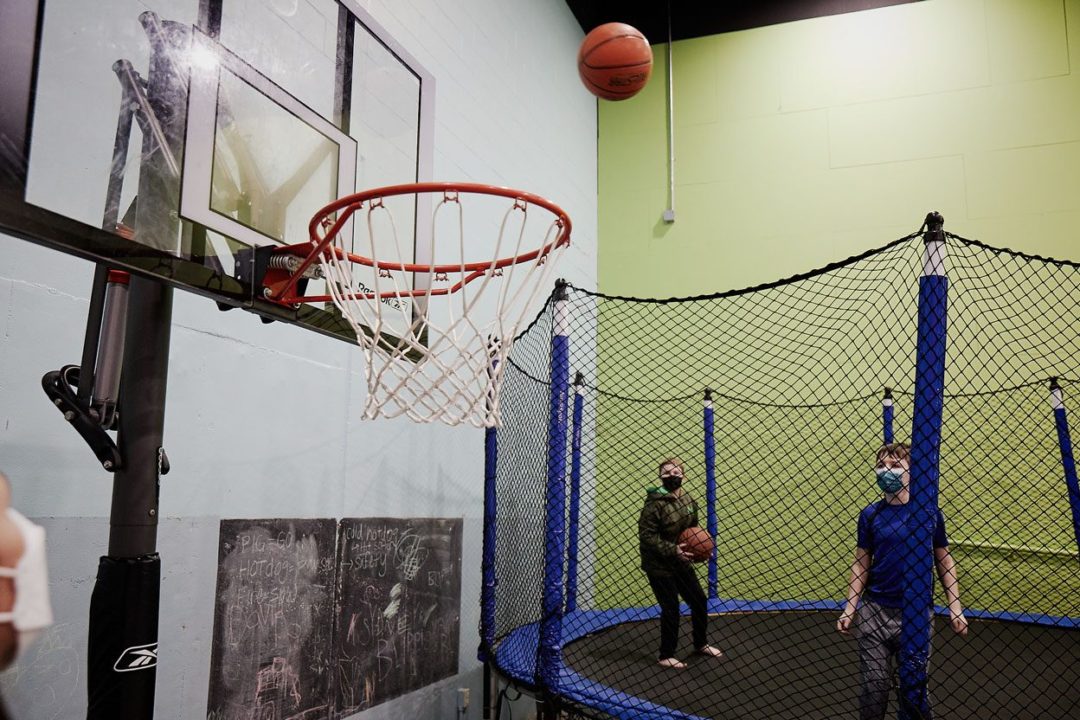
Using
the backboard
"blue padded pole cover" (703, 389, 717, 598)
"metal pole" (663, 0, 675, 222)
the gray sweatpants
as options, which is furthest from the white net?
"metal pole" (663, 0, 675, 222)

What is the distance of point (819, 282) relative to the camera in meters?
5.92

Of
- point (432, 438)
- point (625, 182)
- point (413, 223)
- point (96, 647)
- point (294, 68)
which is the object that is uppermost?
point (625, 182)

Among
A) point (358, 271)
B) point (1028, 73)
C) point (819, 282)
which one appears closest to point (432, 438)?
point (358, 271)

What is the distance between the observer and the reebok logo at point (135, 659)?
1694mm

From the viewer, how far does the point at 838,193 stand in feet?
20.8

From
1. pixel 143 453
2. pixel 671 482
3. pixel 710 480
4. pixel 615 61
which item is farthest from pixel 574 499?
pixel 143 453

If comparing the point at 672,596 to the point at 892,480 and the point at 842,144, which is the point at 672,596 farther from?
the point at 842,144

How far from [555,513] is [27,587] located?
2.91m

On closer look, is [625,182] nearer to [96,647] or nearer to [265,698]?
[265,698]

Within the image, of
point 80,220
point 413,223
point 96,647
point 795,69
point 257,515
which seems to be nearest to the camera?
point 80,220

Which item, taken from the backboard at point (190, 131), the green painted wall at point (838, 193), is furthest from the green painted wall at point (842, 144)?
the backboard at point (190, 131)

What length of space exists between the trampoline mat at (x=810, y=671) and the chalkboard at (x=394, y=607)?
2.43 feet

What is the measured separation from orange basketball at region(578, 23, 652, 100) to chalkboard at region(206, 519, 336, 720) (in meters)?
2.66

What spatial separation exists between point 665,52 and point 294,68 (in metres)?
5.26
